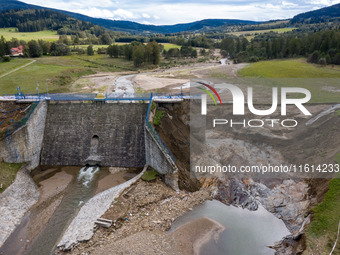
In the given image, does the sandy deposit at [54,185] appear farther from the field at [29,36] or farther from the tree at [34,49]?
the field at [29,36]

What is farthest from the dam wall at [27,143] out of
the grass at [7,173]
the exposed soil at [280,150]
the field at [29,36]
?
the field at [29,36]

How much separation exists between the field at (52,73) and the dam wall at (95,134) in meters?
20.0

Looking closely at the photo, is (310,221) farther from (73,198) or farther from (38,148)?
(38,148)

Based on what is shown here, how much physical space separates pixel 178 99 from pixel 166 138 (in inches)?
292

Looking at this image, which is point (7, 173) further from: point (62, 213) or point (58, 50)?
point (58, 50)

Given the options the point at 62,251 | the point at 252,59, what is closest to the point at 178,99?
the point at 62,251

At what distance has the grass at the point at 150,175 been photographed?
31.2m

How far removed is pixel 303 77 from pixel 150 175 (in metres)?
54.5

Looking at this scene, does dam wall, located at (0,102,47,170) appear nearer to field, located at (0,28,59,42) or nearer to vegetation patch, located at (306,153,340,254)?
vegetation patch, located at (306,153,340,254)

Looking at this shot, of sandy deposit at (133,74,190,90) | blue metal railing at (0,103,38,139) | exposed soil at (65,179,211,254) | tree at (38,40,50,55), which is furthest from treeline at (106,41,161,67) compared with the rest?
exposed soil at (65,179,211,254)

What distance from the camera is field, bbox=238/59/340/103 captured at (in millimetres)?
53213

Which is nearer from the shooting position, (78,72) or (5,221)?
(5,221)

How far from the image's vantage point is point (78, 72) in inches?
3041

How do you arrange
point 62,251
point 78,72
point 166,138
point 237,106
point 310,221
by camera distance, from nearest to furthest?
point 62,251 → point 310,221 → point 166,138 → point 237,106 → point 78,72
